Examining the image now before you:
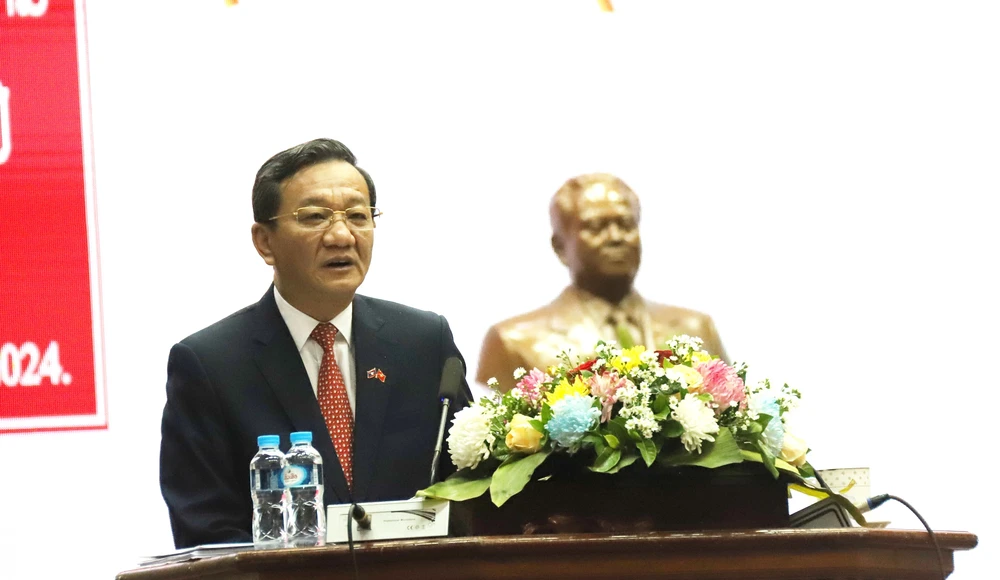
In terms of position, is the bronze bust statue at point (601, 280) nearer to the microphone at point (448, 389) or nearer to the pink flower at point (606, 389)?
the microphone at point (448, 389)

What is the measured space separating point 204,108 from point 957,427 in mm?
2238

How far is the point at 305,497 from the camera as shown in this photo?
7.29 ft

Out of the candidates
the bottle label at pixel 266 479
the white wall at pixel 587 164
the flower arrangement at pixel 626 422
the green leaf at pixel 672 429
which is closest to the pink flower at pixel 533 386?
the flower arrangement at pixel 626 422

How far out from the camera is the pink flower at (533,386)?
2.05m

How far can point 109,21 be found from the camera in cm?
377

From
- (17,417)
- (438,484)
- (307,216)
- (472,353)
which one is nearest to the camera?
(438,484)

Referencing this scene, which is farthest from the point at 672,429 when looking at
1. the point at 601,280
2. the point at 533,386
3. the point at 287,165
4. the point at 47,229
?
the point at 47,229

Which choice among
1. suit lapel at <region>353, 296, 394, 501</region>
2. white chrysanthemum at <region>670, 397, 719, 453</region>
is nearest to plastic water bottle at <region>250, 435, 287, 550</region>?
suit lapel at <region>353, 296, 394, 501</region>

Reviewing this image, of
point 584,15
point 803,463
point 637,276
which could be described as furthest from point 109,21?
point 803,463

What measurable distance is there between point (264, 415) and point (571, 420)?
0.78m

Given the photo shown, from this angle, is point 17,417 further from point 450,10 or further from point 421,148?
point 450,10

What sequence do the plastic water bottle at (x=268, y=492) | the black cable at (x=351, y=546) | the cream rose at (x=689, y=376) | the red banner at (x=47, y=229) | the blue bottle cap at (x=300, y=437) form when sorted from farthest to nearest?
the red banner at (x=47, y=229), the plastic water bottle at (x=268, y=492), the blue bottle cap at (x=300, y=437), the cream rose at (x=689, y=376), the black cable at (x=351, y=546)

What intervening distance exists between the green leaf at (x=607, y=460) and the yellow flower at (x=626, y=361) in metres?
0.14

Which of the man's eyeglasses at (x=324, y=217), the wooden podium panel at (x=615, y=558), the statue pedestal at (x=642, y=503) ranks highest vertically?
the man's eyeglasses at (x=324, y=217)
